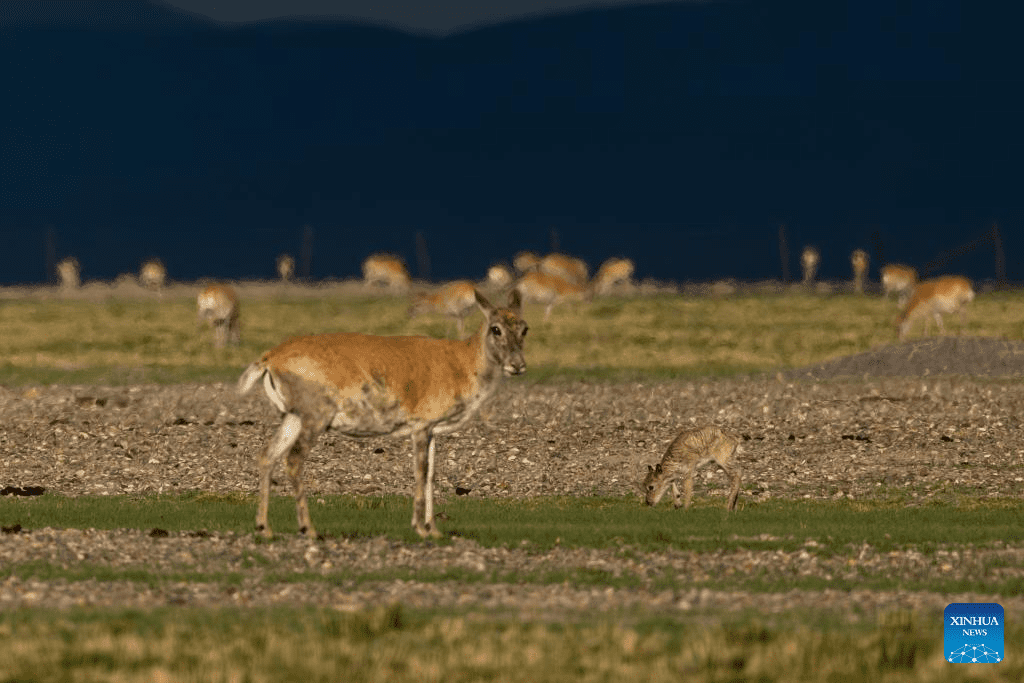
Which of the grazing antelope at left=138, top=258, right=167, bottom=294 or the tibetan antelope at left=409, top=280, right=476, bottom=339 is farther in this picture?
the grazing antelope at left=138, top=258, right=167, bottom=294

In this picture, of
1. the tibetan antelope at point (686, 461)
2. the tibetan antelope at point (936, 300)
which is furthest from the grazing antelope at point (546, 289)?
the tibetan antelope at point (686, 461)

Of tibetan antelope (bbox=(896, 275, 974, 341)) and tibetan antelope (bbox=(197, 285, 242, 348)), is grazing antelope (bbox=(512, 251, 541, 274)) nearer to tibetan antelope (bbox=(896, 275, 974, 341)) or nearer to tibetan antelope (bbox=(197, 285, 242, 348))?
tibetan antelope (bbox=(896, 275, 974, 341))

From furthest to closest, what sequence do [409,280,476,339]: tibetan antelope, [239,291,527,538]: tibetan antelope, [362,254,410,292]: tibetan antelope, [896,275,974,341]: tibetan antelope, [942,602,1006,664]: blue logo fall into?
[362,254,410,292]: tibetan antelope < [409,280,476,339]: tibetan antelope < [896,275,974,341]: tibetan antelope < [239,291,527,538]: tibetan antelope < [942,602,1006,664]: blue logo

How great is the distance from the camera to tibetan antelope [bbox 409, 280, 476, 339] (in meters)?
61.7

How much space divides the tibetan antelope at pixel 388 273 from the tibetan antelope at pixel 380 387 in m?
71.3

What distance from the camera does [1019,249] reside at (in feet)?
636

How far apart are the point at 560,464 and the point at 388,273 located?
6361cm

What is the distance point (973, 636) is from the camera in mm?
13711

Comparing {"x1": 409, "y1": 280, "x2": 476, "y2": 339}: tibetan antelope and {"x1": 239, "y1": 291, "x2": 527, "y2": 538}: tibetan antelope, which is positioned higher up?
{"x1": 409, "y1": 280, "x2": 476, "y2": 339}: tibetan antelope

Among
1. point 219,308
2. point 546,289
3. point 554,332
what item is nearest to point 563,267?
point 546,289

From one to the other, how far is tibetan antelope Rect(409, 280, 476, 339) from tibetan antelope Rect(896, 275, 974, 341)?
1503 cm

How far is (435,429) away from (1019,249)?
18361 centimetres

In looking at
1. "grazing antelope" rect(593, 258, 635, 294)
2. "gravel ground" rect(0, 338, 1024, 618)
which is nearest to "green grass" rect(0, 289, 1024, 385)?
"gravel ground" rect(0, 338, 1024, 618)

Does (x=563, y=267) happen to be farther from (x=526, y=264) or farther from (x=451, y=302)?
(x=451, y=302)
